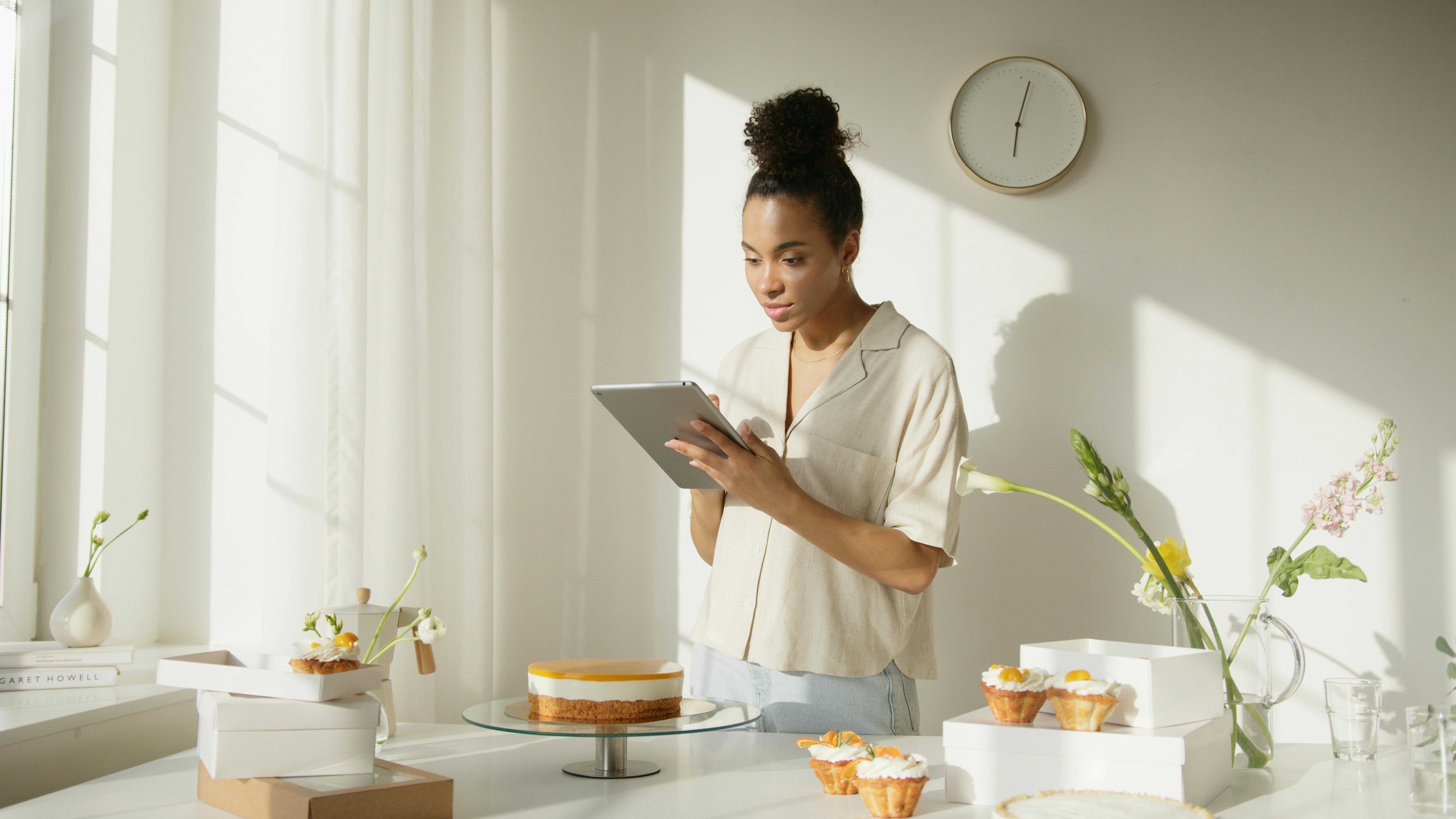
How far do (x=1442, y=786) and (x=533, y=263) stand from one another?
2.05m

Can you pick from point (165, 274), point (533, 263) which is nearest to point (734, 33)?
point (533, 263)

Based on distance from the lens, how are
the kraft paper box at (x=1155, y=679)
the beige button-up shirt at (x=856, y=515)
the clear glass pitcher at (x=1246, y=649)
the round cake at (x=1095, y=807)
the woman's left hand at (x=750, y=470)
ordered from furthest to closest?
the beige button-up shirt at (x=856, y=515) < the woman's left hand at (x=750, y=470) < the clear glass pitcher at (x=1246, y=649) < the kraft paper box at (x=1155, y=679) < the round cake at (x=1095, y=807)

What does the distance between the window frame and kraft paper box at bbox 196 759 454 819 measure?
119 cm

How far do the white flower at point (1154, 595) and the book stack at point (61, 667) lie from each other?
1.58m

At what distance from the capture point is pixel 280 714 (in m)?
1.05

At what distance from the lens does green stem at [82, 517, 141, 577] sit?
1768 millimetres

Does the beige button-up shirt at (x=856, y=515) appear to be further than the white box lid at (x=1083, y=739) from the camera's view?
Yes

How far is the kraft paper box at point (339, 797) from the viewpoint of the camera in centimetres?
97

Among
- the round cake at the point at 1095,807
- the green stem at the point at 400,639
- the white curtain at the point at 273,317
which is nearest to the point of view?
the round cake at the point at 1095,807

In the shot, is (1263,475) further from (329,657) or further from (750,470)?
(329,657)

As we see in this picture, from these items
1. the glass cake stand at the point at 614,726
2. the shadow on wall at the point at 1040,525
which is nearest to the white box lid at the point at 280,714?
the glass cake stand at the point at 614,726

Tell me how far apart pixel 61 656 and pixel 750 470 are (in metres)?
1.12

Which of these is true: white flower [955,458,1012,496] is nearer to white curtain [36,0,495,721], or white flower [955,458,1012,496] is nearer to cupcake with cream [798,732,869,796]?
cupcake with cream [798,732,869,796]

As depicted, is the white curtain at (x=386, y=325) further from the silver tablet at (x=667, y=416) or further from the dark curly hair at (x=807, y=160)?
the dark curly hair at (x=807, y=160)
